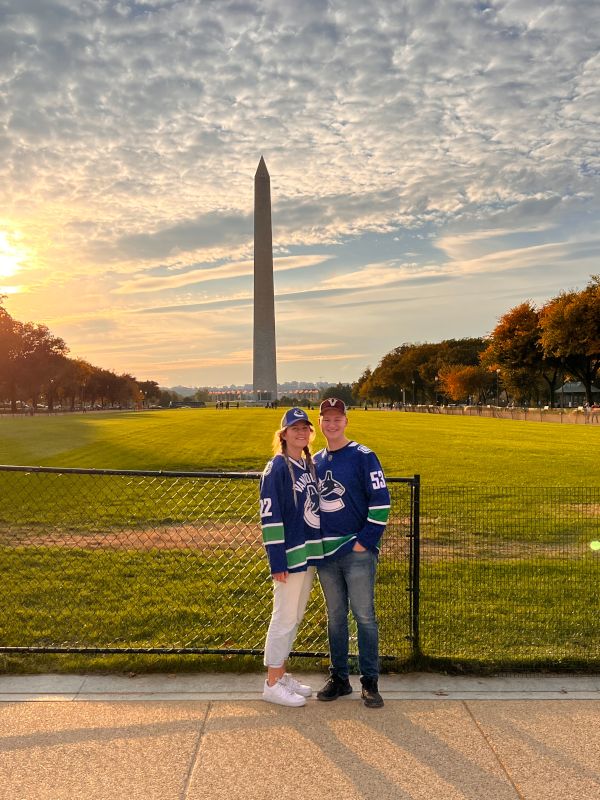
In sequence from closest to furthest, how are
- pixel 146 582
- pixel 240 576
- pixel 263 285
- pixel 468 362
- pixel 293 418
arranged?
1. pixel 293 418
2. pixel 146 582
3. pixel 240 576
4. pixel 263 285
5. pixel 468 362

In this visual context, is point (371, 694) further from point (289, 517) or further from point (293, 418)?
point (293, 418)

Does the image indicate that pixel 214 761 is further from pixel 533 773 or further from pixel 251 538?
pixel 251 538

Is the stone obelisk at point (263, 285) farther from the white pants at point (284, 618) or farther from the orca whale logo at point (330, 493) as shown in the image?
the white pants at point (284, 618)

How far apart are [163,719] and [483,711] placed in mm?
1976

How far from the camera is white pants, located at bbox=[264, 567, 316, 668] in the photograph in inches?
186

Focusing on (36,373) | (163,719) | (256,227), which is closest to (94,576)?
(163,719)

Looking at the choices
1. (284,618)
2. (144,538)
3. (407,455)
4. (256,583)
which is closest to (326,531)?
(284,618)

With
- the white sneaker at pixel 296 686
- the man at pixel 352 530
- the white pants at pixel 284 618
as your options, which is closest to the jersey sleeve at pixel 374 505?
the man at pixel 352 530

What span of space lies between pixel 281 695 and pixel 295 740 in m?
0.49

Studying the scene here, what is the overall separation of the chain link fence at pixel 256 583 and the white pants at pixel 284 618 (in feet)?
2.50

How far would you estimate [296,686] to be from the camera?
15.7 ft

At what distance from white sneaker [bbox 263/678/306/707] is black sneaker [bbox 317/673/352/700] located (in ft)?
0.49

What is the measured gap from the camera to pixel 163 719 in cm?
448

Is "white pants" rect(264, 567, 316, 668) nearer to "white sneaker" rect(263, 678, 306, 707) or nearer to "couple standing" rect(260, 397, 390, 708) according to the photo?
"couple standing" rect(260, 397, 390, 708)
